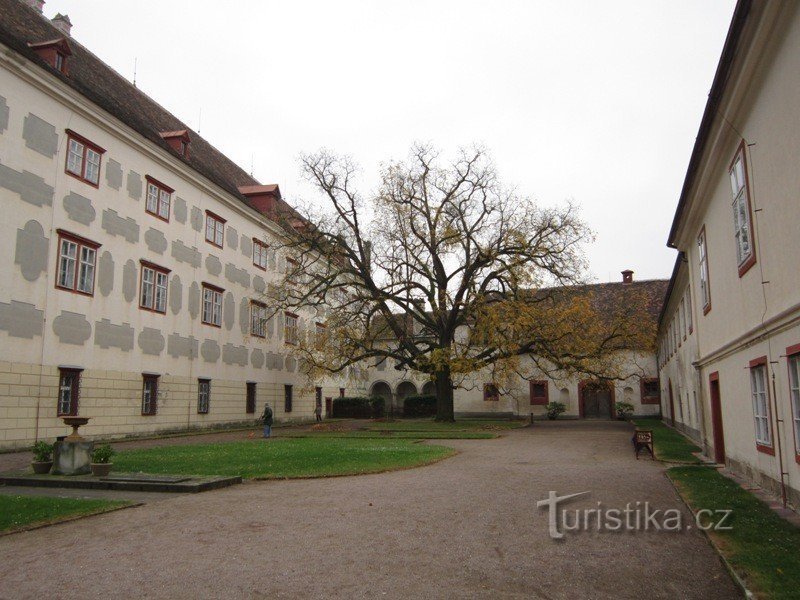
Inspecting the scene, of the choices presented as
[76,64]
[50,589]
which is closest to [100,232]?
[76,64]

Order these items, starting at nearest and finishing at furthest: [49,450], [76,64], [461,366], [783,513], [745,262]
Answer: [783,513], [745,262], [49,450], [76,64], [461,366]

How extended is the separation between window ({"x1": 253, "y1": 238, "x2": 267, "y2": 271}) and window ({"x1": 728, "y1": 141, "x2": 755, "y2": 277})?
28.7 meters

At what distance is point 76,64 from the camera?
26234mm

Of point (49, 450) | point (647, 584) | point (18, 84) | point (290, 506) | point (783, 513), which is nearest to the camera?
point (647, 584)

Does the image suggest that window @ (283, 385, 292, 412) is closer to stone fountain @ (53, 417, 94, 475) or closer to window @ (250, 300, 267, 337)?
window @ (250, 300, 267, 337)

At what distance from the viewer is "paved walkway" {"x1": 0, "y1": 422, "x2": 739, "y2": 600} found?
18.2 ft

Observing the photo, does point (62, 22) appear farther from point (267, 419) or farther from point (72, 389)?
point (267, 419)

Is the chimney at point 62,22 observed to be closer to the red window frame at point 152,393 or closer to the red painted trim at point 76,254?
the red painted trim at point 76,254

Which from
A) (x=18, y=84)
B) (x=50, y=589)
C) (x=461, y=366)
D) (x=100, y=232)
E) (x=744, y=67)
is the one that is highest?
(x=18, y=84)

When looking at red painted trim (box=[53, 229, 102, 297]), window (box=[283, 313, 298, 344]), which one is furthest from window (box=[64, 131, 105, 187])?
window (box=[283, 313, 298, 344])

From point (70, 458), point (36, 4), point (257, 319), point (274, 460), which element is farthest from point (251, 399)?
point (70, 458)

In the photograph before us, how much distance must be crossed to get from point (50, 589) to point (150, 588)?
0.89 m

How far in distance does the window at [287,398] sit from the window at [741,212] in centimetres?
3176

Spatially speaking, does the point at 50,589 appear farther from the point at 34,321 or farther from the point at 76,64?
the point at 76,64
